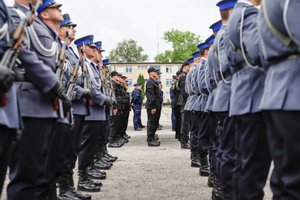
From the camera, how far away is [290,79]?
9.26ft

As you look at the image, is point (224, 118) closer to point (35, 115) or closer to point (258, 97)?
point (258, 97)

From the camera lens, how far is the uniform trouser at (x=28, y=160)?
3545mm

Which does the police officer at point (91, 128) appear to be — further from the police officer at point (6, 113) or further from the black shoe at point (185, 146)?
the black shoe at point (185, 146)

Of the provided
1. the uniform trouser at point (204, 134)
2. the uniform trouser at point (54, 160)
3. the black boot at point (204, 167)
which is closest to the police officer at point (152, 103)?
the black boot at point (204, 167)

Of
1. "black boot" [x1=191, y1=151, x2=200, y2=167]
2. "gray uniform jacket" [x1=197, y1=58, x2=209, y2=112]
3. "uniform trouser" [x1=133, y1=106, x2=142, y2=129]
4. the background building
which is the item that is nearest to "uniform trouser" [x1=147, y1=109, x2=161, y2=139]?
"black boot" [x1=191, y1=151, x2=200, y2=167]

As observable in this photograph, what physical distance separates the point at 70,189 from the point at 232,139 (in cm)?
227

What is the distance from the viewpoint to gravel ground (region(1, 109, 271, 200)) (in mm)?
6078

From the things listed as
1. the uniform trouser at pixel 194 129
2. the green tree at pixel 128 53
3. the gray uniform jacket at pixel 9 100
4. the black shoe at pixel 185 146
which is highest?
the green tree at pixel 128 53

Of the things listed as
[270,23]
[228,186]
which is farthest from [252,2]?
[228,186]

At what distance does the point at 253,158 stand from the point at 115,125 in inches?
361

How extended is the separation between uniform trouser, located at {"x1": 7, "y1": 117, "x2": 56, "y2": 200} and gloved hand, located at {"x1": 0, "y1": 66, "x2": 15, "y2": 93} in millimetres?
824

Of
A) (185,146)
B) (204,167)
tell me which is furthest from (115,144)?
(204,167)

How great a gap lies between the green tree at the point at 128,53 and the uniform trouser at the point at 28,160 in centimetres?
9513

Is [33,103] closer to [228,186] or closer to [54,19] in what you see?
[54,19]
